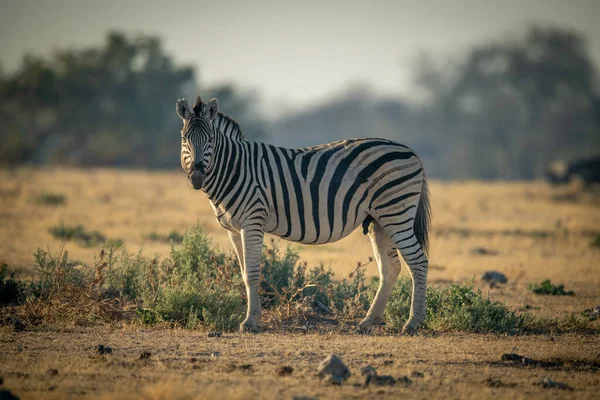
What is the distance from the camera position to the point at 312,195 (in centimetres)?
899

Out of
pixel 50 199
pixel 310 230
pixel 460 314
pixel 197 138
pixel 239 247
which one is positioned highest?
pixel 50 199

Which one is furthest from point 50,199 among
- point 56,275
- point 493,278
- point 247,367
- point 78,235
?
point 247,367

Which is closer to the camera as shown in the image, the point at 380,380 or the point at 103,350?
the point at 380,380

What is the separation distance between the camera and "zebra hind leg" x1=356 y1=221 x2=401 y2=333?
9.16m

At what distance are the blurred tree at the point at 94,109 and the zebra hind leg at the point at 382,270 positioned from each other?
128 feet

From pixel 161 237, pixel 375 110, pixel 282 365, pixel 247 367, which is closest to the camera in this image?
pixel 247 367

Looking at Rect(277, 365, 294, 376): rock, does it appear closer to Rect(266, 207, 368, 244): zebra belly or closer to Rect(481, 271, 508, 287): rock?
Rect(266, 207, 368, 244): zebra belly

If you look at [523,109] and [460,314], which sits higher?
[523,109]

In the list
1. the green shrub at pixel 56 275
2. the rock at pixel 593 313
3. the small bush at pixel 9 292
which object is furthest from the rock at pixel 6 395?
the rock at pixel 593 313

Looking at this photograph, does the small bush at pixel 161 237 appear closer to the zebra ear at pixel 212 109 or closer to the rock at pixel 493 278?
the rock at pixel 493 278

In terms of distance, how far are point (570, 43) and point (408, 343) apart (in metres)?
66.8

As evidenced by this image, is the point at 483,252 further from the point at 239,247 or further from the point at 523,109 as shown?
the point at 523,109

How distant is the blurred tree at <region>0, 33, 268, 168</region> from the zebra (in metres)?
38.8

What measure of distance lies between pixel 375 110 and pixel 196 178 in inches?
3306
